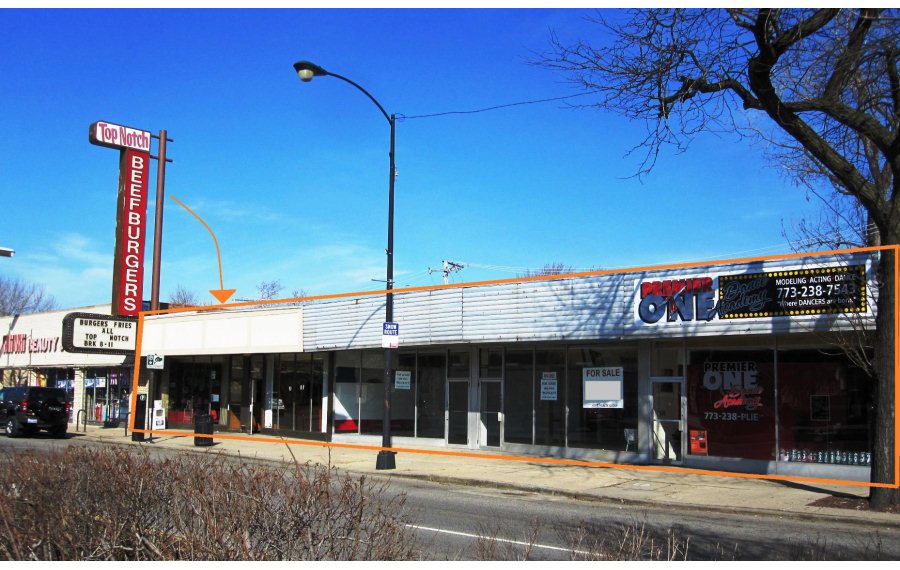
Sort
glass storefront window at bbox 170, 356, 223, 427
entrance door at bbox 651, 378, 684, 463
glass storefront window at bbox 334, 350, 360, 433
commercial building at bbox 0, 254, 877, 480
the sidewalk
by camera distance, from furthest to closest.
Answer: glass storefront window at bbox 170, 356, 223, 427 → glass storefront window at bbox 334, 350, 360, 433 → entrance door at bbox 651, 378, 684, 463 → commercial building at bbox 0, 254, 877, 480 → the sidewalk

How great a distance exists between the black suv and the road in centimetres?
1896

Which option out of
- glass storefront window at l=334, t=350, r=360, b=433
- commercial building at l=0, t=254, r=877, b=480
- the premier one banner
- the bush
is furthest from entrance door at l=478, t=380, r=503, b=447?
the bush

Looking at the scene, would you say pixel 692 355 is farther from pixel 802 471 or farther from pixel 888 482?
pixel 888 482

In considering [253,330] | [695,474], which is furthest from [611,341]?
[253,330]

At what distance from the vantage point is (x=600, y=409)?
20625 millimetres

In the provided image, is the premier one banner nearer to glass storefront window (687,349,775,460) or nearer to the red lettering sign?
glass storefront window (687,349,775,460)

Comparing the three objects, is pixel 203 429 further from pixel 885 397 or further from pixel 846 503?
pixel 885 397

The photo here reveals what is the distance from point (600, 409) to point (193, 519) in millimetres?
16324

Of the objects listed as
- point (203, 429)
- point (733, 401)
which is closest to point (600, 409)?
point (733, 401)

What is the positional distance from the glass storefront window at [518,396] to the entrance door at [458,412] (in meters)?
1.43

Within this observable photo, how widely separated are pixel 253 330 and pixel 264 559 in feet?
81.6

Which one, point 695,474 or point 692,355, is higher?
point 692,355

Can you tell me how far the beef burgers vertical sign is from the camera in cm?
3155

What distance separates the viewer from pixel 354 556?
4.78 metres
